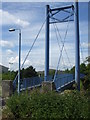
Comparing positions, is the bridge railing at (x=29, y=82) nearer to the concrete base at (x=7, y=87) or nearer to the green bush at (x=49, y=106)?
the concrete base at (x=7, y=87)

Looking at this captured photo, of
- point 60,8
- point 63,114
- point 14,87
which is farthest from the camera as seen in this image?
point 60,8

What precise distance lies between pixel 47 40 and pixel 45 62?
79.2 inches

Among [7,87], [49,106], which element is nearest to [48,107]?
[49,106]

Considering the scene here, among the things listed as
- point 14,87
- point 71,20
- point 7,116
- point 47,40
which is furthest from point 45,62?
point 7,116

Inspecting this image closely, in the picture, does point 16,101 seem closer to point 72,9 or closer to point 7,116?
point 7,116

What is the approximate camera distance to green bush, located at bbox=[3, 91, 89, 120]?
5.83 m

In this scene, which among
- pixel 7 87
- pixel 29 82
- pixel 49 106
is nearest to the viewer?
pixel 49 106

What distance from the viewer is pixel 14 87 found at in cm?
1378

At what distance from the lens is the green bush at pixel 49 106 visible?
5.83 meters

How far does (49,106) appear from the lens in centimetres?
609

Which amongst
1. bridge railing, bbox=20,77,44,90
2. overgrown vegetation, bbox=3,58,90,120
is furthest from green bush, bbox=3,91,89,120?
bridge railing, bbox=20,77,44,90

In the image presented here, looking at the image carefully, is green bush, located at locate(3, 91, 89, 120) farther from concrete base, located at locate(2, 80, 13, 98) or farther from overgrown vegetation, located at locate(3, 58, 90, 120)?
concrete base, located at locate(2, 80, 13, 98)

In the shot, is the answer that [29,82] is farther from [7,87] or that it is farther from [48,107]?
[48,107]

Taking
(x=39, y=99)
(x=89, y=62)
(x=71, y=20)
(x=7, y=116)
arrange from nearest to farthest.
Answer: (x=39, y=99) → (x=7, y=116) → (x=89, y=62) → (x=71, y=20)
